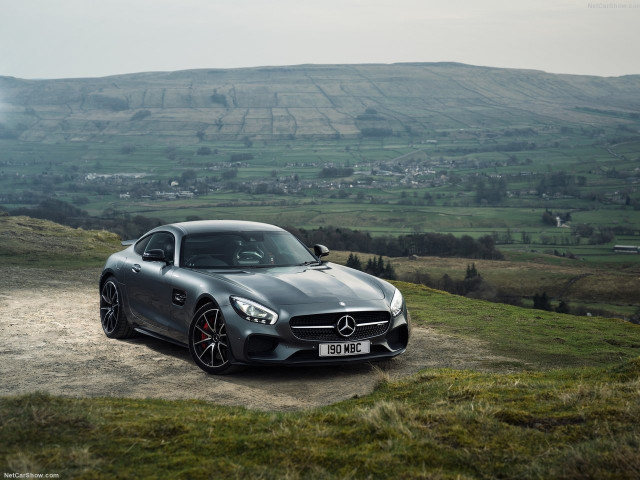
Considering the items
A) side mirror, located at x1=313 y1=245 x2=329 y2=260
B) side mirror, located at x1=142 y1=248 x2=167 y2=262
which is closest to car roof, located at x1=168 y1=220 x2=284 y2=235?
side mirror, located at x1=142 y1=248 x2=167 y2=262

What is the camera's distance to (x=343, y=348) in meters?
9.25

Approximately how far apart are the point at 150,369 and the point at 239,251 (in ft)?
6.74

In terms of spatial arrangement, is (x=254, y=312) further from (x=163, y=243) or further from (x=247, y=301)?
(x=163, y=243)

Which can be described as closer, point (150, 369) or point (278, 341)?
point (278, 341)

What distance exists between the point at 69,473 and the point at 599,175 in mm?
193360

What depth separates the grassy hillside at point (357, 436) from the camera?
480 cm

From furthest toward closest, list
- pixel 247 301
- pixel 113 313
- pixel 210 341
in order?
pixel 113 313 → pixel 210 341 → pixel 247 301

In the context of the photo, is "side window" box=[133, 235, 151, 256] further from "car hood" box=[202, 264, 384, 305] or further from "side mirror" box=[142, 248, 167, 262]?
"car hood" box=[202, 264, 384, 305]

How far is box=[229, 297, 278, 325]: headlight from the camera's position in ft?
29.9

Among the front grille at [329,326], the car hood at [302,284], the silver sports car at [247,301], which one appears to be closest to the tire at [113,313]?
the silver sports car at [247,301]

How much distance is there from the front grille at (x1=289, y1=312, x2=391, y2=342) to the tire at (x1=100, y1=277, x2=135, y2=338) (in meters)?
3.35

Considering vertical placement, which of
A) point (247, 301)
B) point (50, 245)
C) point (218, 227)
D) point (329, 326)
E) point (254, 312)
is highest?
point (218, 227)

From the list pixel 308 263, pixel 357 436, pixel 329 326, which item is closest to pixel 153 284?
pixel 308 263

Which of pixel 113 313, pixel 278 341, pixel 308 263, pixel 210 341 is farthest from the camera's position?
pixel 113 313
